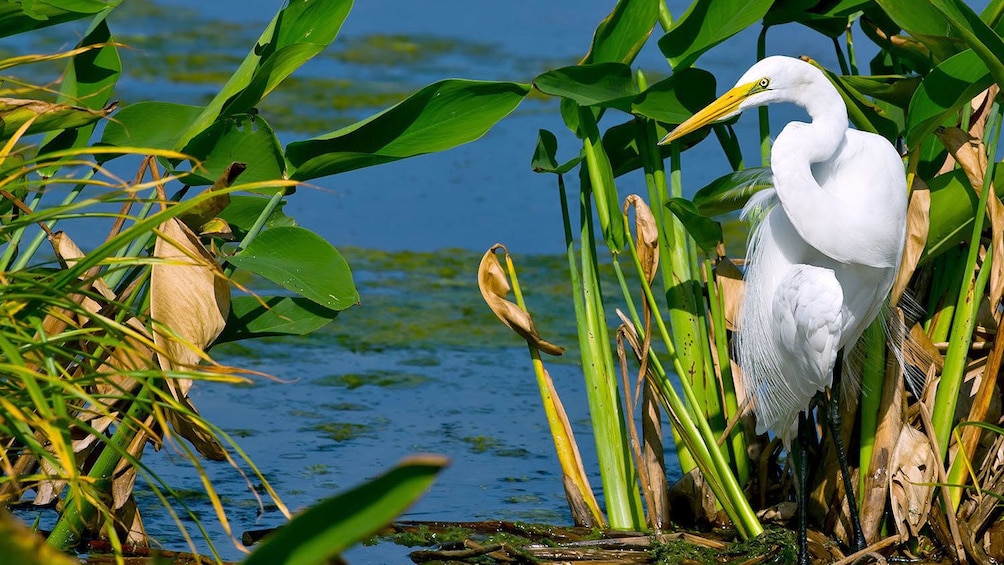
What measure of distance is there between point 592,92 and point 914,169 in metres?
0.71

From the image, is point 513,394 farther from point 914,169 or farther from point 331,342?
point 914,169

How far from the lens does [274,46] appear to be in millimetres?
2137

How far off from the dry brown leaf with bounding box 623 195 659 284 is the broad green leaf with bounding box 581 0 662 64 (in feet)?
1.04

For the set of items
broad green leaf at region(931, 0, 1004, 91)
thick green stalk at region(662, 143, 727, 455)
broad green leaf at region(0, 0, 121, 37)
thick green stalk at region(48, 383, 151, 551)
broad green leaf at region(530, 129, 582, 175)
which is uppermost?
broad green leaf at region(0, 0, 121, 37)

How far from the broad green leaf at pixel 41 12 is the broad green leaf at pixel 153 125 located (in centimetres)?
21

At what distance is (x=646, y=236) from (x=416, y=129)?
601 mm

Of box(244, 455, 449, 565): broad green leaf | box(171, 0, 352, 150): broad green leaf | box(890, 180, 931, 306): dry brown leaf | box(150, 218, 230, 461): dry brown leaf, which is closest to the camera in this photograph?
box(244, 455, 449, 565): broad green leaf

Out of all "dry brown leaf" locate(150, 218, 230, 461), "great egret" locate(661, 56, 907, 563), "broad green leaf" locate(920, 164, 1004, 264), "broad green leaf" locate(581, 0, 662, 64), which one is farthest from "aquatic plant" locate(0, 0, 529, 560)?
"broad green leaf" locate(920, 164, 1004, 264)

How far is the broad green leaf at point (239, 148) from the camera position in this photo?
6.80ft

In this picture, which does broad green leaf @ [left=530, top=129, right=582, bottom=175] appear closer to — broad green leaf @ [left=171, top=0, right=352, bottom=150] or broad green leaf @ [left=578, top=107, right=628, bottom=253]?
broad green leaf @ [left=578, top=107, right=628, bottom=253]

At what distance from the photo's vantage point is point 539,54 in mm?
6930

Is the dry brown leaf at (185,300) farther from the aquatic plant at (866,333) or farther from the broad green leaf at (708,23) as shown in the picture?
the broad green leaf at (708,23)

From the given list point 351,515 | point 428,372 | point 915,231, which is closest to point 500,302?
point 915,231

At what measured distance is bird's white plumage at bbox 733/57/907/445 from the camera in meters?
2.11
